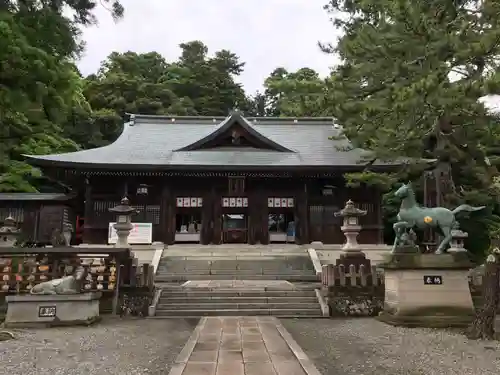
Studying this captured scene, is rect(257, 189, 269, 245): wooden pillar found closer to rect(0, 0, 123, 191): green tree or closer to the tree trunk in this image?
rect(0, 0, 123, 191): green tree

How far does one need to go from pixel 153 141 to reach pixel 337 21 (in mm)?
11883

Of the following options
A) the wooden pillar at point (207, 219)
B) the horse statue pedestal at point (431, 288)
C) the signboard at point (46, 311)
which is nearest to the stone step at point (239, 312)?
the horse statue pedestal at point (431, 288)

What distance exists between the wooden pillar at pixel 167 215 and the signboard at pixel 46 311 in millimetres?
11149

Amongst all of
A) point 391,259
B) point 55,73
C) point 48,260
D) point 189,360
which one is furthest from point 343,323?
point 55,73

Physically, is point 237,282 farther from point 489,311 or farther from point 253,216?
point 489,311

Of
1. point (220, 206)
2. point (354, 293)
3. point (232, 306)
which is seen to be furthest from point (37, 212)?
point (354, 293)

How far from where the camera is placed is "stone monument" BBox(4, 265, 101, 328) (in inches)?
338

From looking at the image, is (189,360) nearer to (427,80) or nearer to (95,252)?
(95,252)

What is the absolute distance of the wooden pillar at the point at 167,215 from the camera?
65.6 feet

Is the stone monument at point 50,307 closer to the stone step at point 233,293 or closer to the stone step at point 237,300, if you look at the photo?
the stone step at point 237,300

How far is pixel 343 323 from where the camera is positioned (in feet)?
31.2

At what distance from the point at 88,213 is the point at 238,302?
38.8ft

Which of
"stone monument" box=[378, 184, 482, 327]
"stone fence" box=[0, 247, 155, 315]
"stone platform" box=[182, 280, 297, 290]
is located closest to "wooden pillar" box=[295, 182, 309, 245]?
"stone platform" box=[182, 280, 297, 290]

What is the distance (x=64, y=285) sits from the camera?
9.02m
